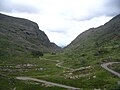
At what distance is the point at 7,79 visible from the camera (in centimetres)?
11325

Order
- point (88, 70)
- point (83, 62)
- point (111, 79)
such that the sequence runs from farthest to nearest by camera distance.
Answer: point (83, 62), point (88, 70), point (111, 79)

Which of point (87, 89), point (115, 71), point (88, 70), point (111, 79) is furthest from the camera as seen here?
point (88, 70)

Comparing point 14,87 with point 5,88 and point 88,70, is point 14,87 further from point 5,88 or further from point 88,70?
point 88,70

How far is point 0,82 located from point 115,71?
54932 millimetres

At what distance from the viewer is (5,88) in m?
103

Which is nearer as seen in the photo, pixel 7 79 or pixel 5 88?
pixel 5 88

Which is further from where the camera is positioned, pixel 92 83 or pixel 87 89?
pixel 92 83

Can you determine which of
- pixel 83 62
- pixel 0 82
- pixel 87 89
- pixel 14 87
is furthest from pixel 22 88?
pixel 83 62

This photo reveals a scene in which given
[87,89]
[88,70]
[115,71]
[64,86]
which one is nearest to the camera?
[87,89]

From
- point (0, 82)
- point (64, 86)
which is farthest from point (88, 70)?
point (0, 82)

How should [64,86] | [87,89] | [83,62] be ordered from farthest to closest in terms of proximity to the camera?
[83,62] < [64,86] < [87,89]

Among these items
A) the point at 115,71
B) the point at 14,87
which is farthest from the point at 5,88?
the point at 115,71

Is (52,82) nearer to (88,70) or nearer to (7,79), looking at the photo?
(7,79)

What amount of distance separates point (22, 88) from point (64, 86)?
53.7 feet
